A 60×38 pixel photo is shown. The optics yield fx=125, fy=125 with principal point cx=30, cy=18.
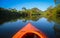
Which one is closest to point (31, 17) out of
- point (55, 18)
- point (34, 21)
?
point (34, 21)

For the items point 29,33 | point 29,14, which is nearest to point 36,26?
point 29,33

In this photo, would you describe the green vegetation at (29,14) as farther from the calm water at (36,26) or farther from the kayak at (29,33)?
the kayak at (29,33)

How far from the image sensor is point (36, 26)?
7.91 ft

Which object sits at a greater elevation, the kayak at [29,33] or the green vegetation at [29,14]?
the green vegetation at [29,14]

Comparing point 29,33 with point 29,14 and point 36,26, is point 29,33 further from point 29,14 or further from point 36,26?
point 29,14

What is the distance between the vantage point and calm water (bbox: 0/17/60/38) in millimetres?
2361

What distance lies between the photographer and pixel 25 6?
251 cm

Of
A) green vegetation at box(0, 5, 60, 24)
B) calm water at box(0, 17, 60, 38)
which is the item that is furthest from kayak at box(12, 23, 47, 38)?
green vegetation at box(0, 5, 60, 24)

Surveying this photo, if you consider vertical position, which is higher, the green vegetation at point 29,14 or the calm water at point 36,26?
the green vegetation at point 29,14

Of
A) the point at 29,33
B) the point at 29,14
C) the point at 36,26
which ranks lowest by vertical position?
the point at 29,33

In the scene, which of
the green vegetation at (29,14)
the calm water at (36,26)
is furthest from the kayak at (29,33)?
the green vegetation at (29,14)

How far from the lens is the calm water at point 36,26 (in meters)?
2.36

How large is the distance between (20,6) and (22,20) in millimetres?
285

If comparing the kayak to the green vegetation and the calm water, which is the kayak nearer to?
the calm water
